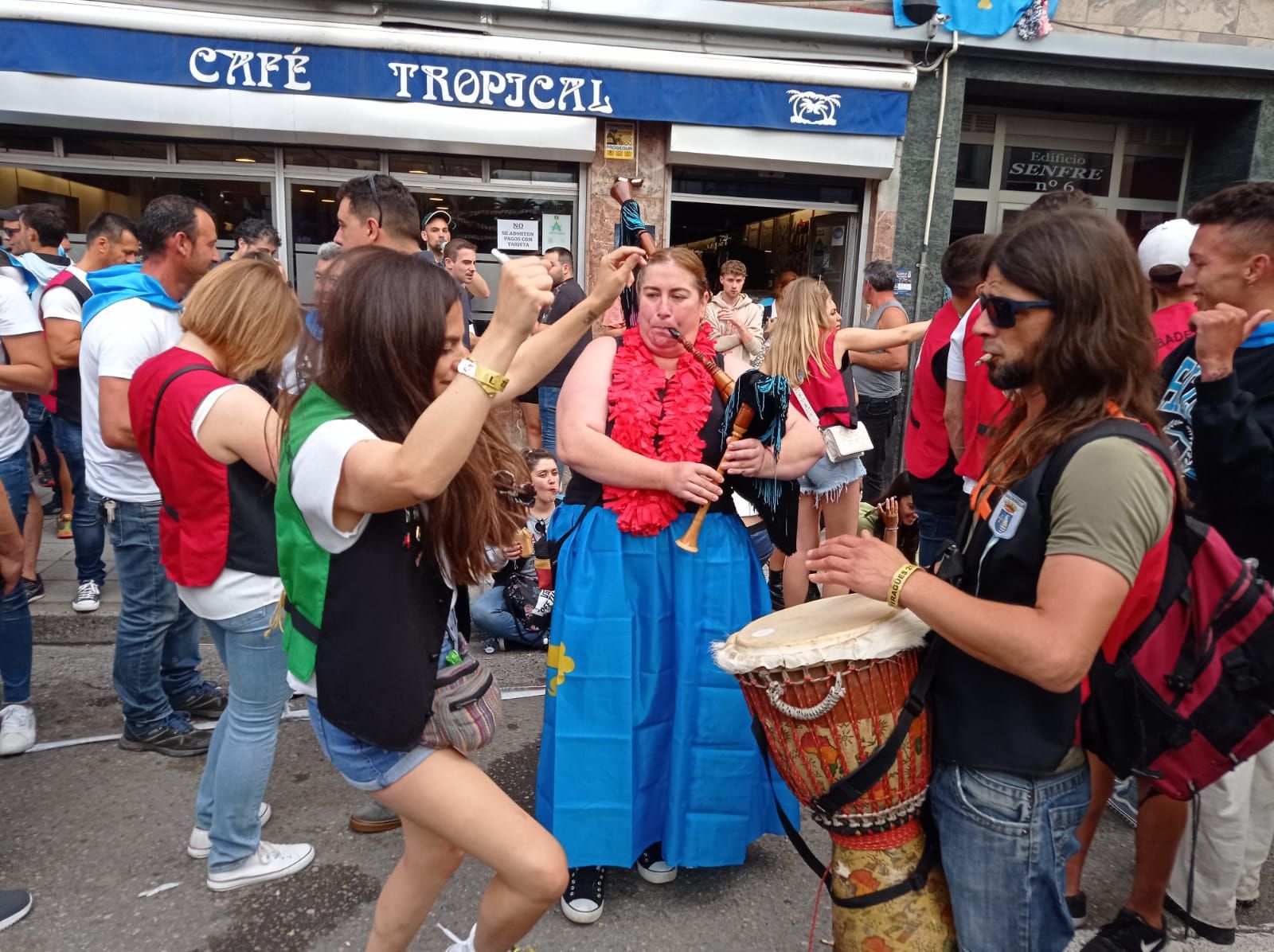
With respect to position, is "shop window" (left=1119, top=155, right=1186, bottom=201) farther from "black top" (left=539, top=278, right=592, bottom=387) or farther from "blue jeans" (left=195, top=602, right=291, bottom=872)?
"blue jeans" (left=195, top=602, right=291, bottom=872)

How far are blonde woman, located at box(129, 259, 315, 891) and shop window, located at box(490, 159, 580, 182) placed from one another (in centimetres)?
545

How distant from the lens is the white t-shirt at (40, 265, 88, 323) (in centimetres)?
439

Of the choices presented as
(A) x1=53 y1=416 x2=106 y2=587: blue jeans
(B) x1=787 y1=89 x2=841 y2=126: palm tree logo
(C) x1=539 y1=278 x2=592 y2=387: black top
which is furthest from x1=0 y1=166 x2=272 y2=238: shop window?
(B) x1=787 y1=89 x2=841 y2=126: palm tree logo

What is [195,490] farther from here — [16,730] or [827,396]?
[827,396]

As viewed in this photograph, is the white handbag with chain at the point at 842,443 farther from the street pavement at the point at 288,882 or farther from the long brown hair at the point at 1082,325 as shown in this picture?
the long brown hair at the point at 1082,325

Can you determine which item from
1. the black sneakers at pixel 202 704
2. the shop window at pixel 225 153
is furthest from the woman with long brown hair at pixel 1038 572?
the shop window at pixel 225 153

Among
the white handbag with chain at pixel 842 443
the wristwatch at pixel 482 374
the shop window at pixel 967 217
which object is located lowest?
the white handbag with chain at pixel 842 443

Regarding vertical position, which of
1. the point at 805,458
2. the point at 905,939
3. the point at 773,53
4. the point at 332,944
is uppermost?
the point at 773,53

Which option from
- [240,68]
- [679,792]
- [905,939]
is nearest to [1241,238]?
[905,939]

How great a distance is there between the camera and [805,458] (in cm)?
275

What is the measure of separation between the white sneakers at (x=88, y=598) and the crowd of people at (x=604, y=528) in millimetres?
30

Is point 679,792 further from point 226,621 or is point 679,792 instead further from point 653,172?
point 653,172

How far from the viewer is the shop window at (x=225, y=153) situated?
24.5 ft

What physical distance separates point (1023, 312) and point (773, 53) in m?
7.09
